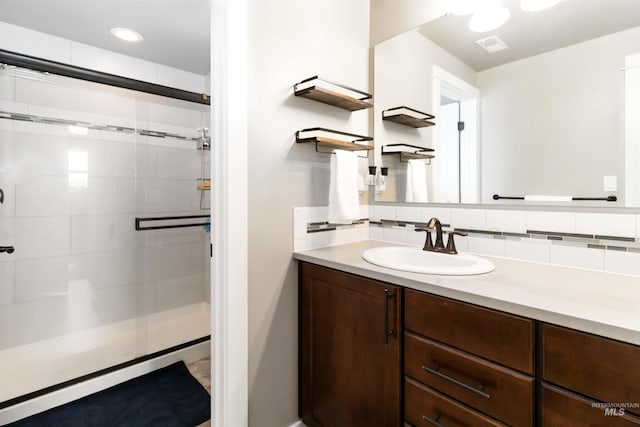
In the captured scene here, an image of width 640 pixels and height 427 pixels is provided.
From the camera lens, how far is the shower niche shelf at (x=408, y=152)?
5.34ft

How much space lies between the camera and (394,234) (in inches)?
68.0

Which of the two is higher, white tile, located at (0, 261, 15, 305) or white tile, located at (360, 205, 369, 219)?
white tile, located at (360, 205, 369, 219)

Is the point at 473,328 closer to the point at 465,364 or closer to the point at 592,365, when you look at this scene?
the point at 465,364

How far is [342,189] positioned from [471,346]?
2.78 feet

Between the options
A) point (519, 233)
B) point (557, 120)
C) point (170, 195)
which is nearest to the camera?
point (557, 120)

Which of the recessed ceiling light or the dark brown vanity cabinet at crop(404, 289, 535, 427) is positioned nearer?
the dark brown vanity cabinet at crop(404, 289, 535, 427)

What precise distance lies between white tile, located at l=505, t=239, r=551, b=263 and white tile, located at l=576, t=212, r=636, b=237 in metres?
0.13

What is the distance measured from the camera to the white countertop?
2.24ft

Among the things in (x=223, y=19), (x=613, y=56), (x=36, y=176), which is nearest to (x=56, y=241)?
(x=36, y=176)

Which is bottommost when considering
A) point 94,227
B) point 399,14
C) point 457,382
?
point 457,382

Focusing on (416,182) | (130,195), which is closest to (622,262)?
(416,182)

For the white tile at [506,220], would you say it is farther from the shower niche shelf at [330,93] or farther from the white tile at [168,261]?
the white tile at [168,261]

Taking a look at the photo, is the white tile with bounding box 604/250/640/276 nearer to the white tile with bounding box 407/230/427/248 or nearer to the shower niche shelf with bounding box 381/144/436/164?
the white tile with bounding box 407/230/427/248

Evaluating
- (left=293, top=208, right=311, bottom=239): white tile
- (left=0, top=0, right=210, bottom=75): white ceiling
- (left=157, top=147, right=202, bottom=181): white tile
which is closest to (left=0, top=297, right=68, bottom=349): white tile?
(left=157, top=147, right=202, bottom=181): white tile
